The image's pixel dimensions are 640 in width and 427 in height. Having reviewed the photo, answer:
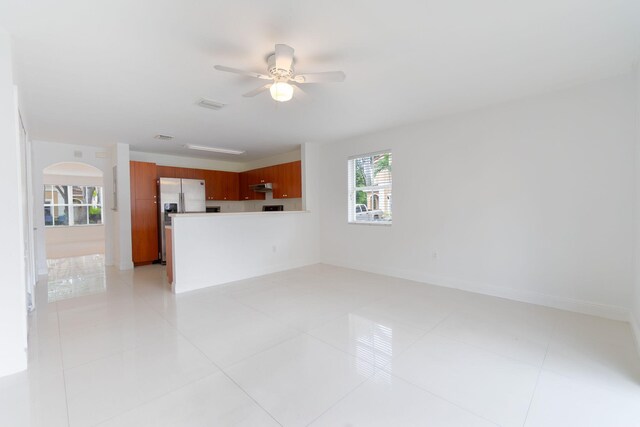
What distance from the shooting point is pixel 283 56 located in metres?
2.14

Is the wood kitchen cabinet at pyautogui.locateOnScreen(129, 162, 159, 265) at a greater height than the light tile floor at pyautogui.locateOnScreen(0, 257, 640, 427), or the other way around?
the wood kitchen cabinet at pyautogui.locateOnScreen(129, 162, 159, 265)

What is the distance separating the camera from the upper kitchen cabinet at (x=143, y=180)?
5669mm

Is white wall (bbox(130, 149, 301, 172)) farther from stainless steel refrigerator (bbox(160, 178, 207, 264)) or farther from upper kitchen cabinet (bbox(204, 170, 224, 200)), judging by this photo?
stainless steel refrigerator (bbox(160, 178, 207, 264))

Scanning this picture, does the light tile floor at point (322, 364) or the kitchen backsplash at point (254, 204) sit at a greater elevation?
the kitchen backsplash at point (254, 204)

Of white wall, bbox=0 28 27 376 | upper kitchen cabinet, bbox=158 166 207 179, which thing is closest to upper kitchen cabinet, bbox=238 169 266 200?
upper kitchen cabinet, bbox=158 166 207 179

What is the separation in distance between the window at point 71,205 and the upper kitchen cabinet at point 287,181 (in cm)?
669

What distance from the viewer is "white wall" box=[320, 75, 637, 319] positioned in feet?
9.43

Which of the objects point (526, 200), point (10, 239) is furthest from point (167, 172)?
point (526, 200)

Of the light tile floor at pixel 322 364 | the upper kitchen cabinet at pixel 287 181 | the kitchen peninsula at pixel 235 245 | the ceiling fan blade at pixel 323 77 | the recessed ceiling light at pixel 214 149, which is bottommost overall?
the light tile floor at pixel 322 364

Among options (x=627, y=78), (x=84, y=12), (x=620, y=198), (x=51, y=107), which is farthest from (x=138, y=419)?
(x=627, y=78)

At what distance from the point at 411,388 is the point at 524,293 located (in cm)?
251

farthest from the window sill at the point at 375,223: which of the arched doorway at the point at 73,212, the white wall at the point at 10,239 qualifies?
the arched doorway at the point at 73,212

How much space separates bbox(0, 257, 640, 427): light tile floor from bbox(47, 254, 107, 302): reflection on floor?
39cm

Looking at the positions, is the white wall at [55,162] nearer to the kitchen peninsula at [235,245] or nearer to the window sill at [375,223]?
the kitchen peninsula at [235,245]
